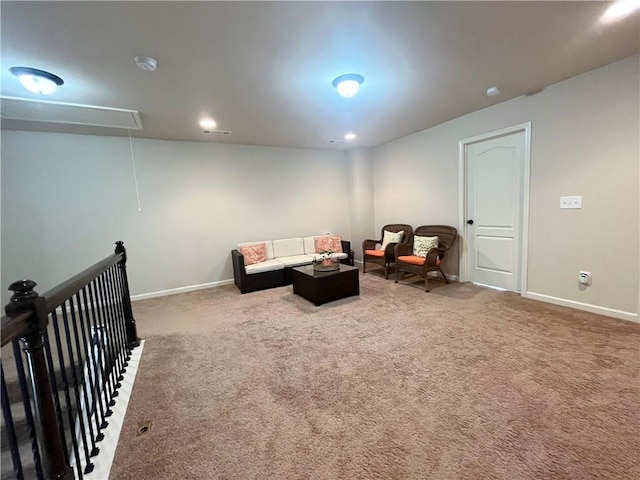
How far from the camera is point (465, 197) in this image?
164 inches

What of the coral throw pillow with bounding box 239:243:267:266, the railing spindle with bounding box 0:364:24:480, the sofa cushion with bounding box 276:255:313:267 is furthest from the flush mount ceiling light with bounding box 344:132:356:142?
the railing spindle with bounding box 0:364:24:480

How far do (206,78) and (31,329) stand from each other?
234 centimetres

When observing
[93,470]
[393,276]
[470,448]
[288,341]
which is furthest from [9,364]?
[393,276]

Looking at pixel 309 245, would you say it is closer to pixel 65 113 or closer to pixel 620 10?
pixel 65 113

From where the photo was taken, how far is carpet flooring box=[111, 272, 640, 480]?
1432 mm

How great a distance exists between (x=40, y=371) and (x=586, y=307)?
4.39m

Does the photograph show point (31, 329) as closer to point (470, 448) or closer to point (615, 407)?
point (470, 448)

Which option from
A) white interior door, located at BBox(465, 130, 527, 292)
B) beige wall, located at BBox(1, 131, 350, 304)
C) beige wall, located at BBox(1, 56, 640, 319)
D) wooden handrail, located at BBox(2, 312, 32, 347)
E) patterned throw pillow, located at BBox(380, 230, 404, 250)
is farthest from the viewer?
patterned throw pillow, located at BBox(380, 230, 404, 250)

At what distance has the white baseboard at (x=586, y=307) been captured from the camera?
278cm

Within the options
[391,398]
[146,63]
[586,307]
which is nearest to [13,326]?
[391,398]

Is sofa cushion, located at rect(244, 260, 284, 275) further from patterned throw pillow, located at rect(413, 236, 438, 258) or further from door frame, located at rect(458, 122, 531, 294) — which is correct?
door frame, located at rect(458, 122, 531, 294)

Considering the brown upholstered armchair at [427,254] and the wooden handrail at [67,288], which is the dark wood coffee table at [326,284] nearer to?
the brown upholstered armchair at [427,254]

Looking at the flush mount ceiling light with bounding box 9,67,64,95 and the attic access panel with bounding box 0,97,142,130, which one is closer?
the flush mount ceiling light with bounding box 9,67,64,95

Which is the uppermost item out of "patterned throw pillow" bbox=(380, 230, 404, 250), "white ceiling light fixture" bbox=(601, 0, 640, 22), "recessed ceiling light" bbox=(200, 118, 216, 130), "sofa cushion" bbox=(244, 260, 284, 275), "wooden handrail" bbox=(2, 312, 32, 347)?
"recessed ceiling light" bbox=(200, 118, 216, 130)
